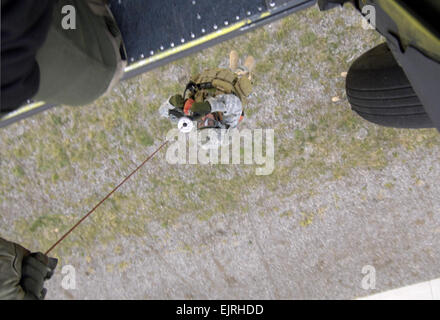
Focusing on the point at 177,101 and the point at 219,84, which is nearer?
the point at 177,101

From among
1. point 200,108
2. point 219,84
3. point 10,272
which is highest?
point 200,108

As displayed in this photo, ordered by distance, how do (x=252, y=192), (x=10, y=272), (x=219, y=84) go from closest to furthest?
(x=10, y=272) < (x=219, y=84) < (x=252, y=192)

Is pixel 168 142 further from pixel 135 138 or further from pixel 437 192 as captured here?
pixel 437 192

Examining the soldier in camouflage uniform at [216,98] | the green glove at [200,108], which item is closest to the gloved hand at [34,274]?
the soldier in camouflage uniform at [216,98]

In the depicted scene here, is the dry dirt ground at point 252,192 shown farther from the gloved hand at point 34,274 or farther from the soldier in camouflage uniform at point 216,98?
the gloved hand at point 34,274

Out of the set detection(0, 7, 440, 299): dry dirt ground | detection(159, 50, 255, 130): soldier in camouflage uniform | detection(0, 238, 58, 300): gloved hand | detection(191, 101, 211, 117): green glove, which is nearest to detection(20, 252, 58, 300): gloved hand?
detection(0, 238, 58, 300): gloved hand

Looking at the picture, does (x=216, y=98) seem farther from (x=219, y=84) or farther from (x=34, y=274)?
(x=34, y=274)

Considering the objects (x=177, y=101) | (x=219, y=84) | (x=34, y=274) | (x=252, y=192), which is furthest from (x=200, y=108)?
(x=34, y=274)
